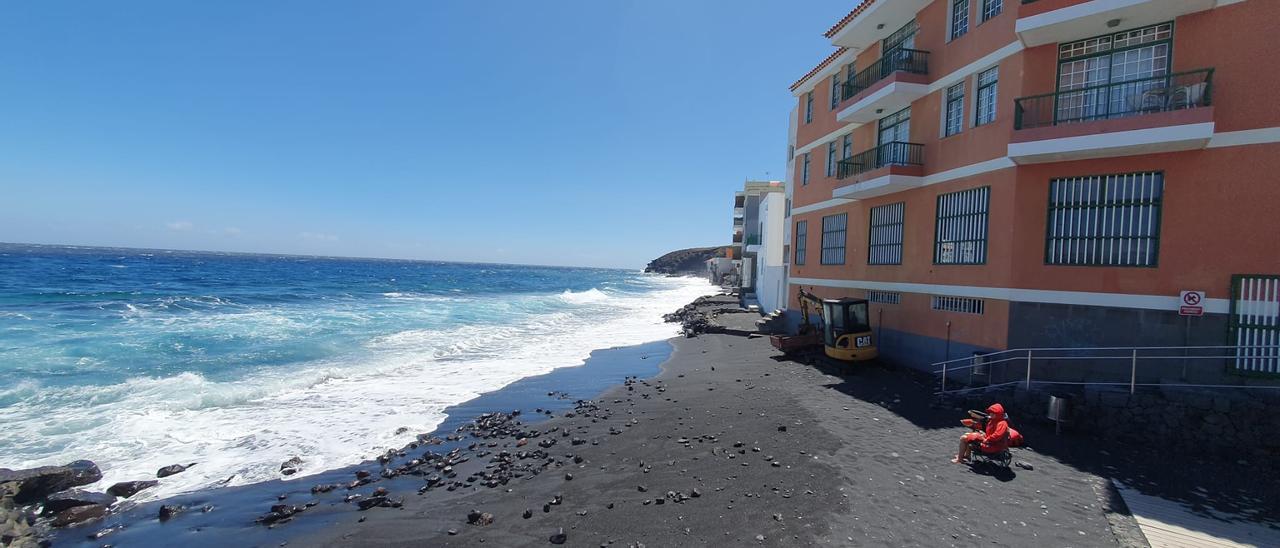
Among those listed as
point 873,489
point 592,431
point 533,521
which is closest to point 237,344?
point 592,431

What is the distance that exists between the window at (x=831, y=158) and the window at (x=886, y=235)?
3.29 meters

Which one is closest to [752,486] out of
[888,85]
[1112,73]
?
[1112,73]

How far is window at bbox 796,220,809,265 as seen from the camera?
22.1 m

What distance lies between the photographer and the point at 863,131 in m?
18.7

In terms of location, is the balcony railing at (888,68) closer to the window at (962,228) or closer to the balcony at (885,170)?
the balcony at (885,170)

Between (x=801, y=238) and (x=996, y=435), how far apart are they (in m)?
14.9

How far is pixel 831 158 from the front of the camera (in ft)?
67.8

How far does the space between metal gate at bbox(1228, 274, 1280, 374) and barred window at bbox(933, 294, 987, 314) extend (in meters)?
4.08

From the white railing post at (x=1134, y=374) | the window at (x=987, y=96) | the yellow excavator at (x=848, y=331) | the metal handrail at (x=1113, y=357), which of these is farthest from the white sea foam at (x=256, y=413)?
the window at (x=987, y=96)

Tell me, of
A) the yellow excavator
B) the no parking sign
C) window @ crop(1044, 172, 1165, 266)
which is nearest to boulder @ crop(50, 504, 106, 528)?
the yellow excavator

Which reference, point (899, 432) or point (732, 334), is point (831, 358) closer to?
point (899, 432)

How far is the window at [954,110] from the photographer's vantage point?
46.6 ft

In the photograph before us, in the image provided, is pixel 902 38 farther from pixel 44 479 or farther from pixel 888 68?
pixel 44 479

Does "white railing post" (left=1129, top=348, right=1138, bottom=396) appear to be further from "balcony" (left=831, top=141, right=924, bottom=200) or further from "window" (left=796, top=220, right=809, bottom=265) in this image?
"window" (left=796, top=220, right=809, bottom=265)
